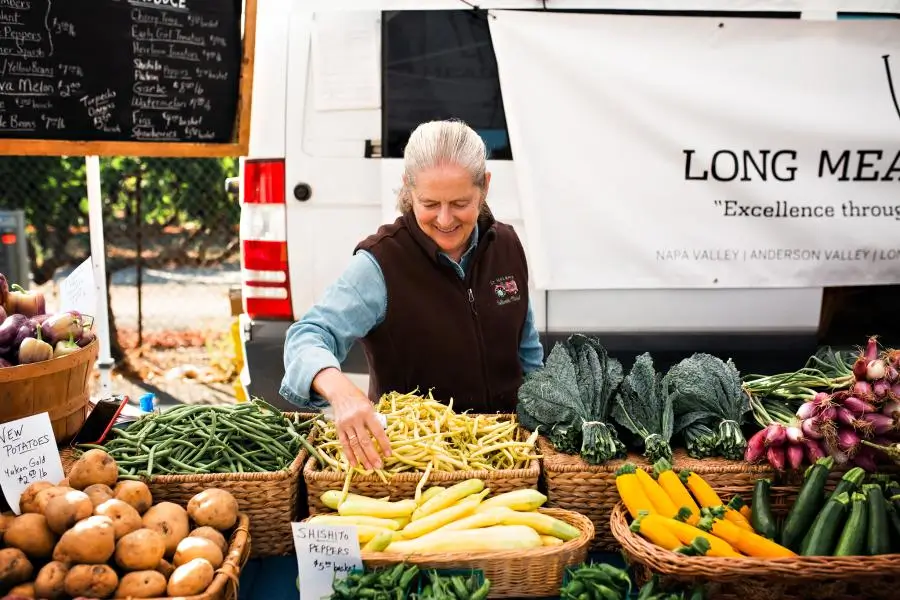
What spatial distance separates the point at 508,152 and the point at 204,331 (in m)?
5.47

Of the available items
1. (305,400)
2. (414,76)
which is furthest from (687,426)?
(414,76)

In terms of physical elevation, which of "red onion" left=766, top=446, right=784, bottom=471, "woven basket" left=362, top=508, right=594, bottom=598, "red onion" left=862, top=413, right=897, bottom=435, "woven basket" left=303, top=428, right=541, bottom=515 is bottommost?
"woven basket" left=362, top=508, right=594, bottom=598

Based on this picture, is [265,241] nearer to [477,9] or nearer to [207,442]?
[477,9]

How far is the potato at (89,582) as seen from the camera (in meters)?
1.75

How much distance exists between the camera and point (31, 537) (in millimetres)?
→ 1860

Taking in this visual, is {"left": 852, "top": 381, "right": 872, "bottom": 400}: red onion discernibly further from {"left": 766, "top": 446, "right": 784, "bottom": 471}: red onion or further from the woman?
the woman

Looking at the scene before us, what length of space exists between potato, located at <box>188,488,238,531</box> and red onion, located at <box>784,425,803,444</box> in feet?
4.99

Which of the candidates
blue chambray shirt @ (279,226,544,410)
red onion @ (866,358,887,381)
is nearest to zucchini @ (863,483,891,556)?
red onion @ (866,358,887,381)

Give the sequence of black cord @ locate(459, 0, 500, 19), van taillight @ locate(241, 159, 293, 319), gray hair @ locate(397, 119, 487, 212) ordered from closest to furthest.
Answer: gray hair @ locate(397, 119, 487, 212), black cord @ locate(459, 0, 500, 19), van taillight @ locate(241, 159, 293, 319)

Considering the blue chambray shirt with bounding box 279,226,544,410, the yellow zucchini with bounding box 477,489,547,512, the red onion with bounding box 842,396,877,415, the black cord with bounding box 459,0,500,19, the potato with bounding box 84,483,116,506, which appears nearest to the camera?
the potato with bounding box 84,483,116,506

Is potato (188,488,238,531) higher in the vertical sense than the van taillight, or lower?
lower

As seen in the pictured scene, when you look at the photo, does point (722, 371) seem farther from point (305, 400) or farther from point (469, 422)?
point (305, 400)

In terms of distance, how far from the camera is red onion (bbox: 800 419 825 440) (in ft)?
7.22

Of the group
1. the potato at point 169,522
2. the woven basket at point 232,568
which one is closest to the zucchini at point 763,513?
the woven basket at point 232,568
